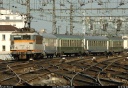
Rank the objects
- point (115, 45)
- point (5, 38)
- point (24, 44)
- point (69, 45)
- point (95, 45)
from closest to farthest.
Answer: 1. point (24, 44)
2. point (69, 45)
3. point (95, 45)
4. point (115, 45)
5. point (5, 38)

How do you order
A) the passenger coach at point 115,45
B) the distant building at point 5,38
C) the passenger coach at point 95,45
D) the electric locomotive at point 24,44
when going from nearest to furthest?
the electric locomotive at point 24,44 < the passenger coach at point 95,45 < the passenger coach at point 115,45 < the distant building at point 5,38

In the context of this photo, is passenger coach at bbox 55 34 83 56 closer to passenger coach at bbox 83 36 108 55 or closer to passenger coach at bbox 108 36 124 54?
passenger coach at bbox 83 36 108 55

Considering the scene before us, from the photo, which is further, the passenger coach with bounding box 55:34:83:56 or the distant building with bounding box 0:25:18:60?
the distant building with bounding box 0:25:18:60

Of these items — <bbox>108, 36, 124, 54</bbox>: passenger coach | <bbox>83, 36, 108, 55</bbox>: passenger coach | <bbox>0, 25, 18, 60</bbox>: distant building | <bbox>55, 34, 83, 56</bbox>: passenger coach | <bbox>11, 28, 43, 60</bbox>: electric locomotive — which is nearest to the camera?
<bbox>11, 28, 43, 60</bbox>: electric locomotive

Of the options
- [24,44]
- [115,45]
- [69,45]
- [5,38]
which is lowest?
[5,38]

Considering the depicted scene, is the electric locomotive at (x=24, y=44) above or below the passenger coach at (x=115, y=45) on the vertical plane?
above

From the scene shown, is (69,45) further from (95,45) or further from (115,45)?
(115,45)

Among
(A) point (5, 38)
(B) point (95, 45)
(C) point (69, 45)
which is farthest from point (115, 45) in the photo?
(A) point (5, 38)

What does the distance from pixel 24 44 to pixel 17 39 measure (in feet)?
2.68

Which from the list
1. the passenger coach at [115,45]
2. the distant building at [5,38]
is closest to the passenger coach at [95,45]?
the passenger coach at [115,45]

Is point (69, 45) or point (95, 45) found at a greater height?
point (69, 45)

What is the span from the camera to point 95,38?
5341 cm

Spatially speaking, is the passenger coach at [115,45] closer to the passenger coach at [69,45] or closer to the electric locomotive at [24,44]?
the passenger coach at [69,45]

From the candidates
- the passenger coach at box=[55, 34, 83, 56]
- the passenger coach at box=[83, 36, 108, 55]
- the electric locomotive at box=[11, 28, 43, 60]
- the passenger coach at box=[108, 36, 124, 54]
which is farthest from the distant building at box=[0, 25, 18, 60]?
the electric locomotive at box=[11, 28, 43, 60]
